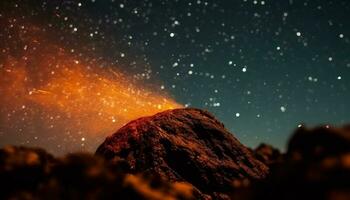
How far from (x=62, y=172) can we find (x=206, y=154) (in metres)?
9.30

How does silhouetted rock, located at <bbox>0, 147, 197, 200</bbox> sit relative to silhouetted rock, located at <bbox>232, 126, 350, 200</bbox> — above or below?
below

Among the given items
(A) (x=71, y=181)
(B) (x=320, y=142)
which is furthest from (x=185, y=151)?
(A) (x=71, y=181)

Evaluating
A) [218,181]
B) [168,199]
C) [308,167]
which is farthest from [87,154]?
[218,181]

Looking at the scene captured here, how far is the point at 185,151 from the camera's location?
562 inches

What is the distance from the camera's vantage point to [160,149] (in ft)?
45.7

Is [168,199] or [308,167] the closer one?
[308,167]

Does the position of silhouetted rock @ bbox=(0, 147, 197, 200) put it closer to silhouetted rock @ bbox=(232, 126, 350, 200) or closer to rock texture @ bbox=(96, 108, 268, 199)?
silhouetted rock @ bbox=(232, 126, 350, 200)

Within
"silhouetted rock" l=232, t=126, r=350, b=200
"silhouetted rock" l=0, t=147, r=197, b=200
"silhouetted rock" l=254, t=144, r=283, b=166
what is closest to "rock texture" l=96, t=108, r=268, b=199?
"silhouetted rock" l=254, t=144, r=283, b=166

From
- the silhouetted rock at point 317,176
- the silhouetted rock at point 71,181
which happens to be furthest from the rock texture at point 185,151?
the silhouetted rock at point 317,176

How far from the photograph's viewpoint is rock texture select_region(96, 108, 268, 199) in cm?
1356

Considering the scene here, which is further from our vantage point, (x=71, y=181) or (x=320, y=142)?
(x=320, y=142)

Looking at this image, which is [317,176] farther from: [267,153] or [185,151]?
[185,151]

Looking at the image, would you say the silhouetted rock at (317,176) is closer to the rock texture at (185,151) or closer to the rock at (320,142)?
the rock at (320,142)

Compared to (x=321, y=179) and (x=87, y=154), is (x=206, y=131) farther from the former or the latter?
(x=321, y=179)
